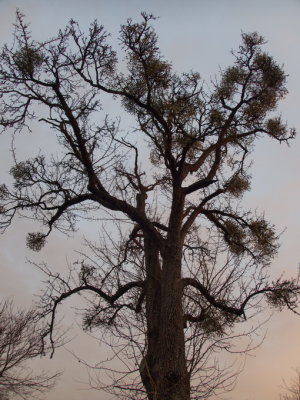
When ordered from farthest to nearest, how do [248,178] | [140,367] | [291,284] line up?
[248,178], [291,284], [140,367]

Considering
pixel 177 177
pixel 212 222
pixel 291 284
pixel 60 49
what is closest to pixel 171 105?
pixel 177 177

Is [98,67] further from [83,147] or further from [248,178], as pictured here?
[248,178]

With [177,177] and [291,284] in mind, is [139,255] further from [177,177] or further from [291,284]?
[291,284]

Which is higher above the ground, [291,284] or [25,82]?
[25,82]

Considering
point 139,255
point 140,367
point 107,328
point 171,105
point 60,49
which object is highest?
point 60,49

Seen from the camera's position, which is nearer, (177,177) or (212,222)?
(177,177)

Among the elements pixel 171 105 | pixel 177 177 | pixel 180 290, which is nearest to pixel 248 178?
pixel 177 177

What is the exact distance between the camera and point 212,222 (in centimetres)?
695

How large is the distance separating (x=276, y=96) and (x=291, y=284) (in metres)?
2.90

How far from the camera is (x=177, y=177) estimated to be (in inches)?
245

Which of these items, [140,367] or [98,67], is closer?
[140,367]

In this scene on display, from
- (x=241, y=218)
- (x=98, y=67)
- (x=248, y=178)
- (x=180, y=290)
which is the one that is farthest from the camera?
(x=248, y=178)

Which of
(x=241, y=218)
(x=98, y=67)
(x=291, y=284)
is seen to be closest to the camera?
(x=291, y=284)

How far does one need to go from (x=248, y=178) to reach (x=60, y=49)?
3610 millimetres
